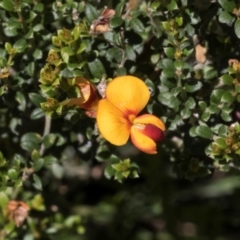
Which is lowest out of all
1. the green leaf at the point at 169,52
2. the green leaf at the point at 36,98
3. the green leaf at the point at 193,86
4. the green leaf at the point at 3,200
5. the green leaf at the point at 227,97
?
the green leaf at the point at 3,200

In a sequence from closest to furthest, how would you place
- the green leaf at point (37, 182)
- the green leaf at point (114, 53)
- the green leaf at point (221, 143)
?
the green leaf at point (221, 143), the green leaf at point (114, 53), the green leaf at point (37, 182)

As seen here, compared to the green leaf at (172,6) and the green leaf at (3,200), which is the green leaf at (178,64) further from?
the green leaf at (3,200)

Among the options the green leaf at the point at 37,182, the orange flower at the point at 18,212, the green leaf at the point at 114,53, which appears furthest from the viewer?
the orange flower at the point at 18,212

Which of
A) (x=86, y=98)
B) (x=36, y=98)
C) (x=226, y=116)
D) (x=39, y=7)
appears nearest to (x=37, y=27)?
(x=39, y=7)

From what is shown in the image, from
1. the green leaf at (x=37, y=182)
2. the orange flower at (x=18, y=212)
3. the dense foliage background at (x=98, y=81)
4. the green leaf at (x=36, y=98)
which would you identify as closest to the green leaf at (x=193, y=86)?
the dense foliage background at (x=98, y=81)

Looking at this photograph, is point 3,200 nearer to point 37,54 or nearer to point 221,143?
point 37,54

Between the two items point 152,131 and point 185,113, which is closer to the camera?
point 152,131

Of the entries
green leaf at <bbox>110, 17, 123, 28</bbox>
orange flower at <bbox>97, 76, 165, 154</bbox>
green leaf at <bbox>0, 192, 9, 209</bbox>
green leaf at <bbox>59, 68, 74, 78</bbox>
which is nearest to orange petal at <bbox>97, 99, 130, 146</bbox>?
orange flower at <bbox>97, 76, 165, 154</bbox>

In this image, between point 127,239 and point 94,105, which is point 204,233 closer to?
point 127,239
